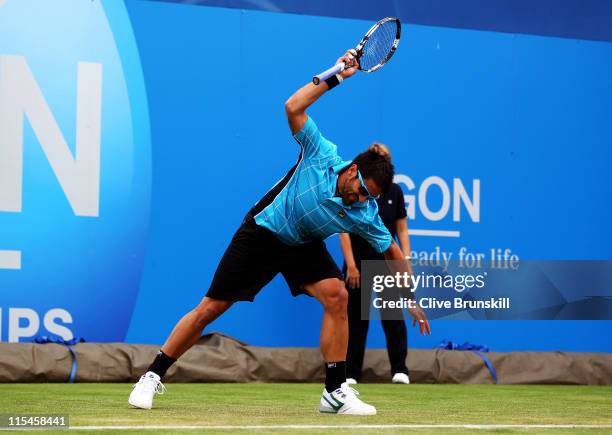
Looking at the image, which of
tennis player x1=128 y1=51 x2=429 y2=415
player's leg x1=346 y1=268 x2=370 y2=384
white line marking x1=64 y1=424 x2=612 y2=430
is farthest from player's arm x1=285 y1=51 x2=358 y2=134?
player's leg x1=346 y1=268 x2=370 y2=384

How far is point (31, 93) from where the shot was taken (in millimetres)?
7805

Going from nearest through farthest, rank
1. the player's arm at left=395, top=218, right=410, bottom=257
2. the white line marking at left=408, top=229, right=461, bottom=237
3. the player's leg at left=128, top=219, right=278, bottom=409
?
the player's leg at left=128, top=219, right=278, bottom=409
the player's arm at left=395, top=218, right=410, bottom=257
the white line marking at left=408, top=229, right=461, bottom=237

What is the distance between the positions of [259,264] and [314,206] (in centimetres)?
47

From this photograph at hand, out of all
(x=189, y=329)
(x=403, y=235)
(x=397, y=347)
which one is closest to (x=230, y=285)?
(x=189, y=329)

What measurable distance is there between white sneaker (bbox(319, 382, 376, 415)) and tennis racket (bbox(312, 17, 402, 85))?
157cm

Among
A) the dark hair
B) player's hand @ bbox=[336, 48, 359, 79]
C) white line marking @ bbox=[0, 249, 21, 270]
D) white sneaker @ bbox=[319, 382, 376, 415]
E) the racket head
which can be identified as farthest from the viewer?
white line marking @ bbox=[0, 249, 21, 270]

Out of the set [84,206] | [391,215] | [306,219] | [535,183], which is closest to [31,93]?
[84,206]

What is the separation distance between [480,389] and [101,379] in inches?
104

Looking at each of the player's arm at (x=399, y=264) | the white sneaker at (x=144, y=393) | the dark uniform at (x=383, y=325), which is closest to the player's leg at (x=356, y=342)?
the dark uniform at (x=383, y=325)

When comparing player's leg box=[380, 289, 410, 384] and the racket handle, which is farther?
player's leg box=[380, 289, 410, 384]

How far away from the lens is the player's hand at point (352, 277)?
7.88 m

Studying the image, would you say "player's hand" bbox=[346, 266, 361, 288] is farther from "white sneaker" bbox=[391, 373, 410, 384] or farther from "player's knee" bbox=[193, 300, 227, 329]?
"player's knee" bbox=[193, 300, 227, 329]

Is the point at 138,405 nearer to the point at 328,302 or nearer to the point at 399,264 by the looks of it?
the point at 328,302

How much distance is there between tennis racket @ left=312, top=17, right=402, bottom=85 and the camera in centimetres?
537
